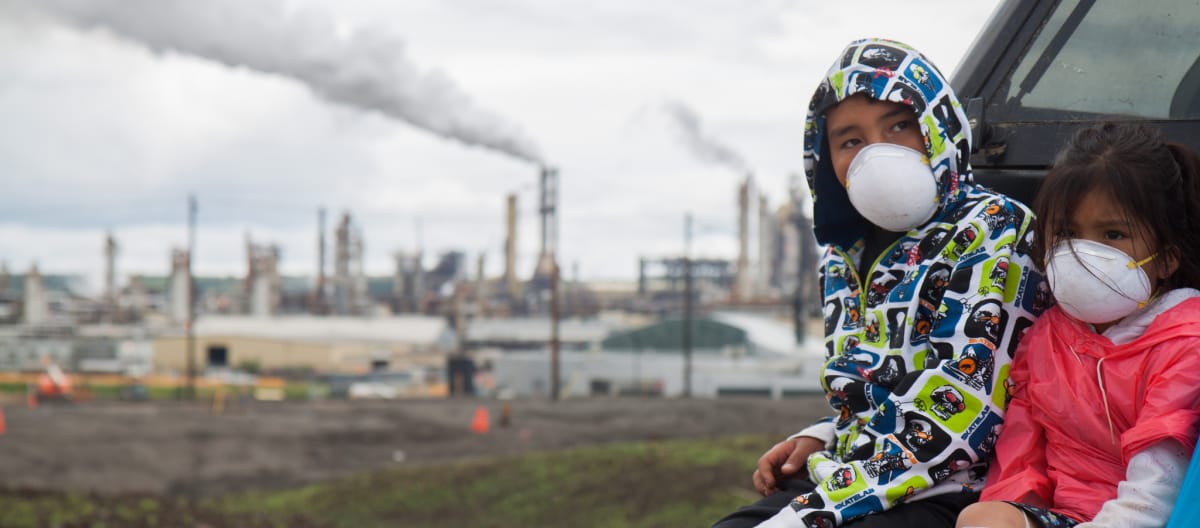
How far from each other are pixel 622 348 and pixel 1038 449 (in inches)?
1845

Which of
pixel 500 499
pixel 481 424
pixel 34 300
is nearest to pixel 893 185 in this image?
pixel 500 499

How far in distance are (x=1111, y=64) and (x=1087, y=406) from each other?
2.81 ft

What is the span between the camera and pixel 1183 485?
1.61m

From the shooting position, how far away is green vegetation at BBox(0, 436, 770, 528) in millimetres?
13578

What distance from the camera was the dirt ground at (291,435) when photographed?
2061 centimetres

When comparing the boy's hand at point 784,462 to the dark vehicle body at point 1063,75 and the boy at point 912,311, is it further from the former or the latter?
the dark vehicle body at point 1063,75

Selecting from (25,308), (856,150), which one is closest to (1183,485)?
(856,150)

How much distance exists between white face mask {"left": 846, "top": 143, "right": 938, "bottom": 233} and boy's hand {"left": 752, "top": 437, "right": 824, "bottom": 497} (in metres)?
0.54

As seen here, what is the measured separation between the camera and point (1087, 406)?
188 centimetres

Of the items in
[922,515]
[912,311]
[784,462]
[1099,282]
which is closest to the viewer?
[1099,282]

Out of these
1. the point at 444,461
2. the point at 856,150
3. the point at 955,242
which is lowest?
the point at 444,461

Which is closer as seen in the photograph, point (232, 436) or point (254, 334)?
point (232, 436)

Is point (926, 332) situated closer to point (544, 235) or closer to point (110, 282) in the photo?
point (544, 235)

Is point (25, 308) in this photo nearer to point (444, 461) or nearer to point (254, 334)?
point (254, 334)
